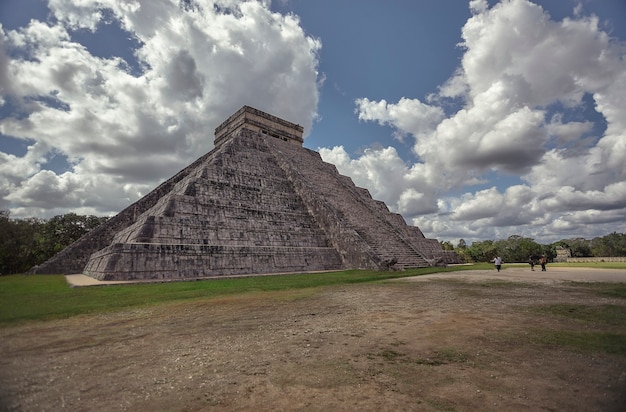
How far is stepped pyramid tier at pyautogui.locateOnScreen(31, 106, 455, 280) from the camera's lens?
13.9m

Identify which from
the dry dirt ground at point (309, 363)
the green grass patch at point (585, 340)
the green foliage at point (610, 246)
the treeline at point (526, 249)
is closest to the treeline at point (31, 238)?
the dry dirt ground at point (309, 363)

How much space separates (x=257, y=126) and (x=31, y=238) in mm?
20266

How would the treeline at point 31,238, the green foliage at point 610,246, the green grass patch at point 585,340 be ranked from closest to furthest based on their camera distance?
1. the green grass patch at point 585,340
2. the treeline at point 31,238
3. the green foliage at point 610,246

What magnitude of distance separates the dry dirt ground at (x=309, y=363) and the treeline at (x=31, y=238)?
21.4 m

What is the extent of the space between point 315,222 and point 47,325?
16601 millimetres

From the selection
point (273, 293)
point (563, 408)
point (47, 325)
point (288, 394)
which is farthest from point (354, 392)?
point (273, 293)

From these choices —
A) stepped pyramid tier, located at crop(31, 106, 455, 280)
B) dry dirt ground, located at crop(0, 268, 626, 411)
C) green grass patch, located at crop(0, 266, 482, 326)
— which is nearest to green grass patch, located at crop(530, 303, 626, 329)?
dry dirt ground, located at crop(0, 268, 626, 411)

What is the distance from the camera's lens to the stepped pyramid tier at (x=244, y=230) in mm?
13922

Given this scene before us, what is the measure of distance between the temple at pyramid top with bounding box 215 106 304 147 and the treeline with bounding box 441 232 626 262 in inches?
1118

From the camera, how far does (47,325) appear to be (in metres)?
5.57

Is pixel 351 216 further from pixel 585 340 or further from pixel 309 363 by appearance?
pixel 309 363

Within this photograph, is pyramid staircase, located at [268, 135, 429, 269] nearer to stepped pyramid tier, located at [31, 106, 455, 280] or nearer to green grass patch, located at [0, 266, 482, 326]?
stepped pyramid tier, located at [31, 106, 455, 280]

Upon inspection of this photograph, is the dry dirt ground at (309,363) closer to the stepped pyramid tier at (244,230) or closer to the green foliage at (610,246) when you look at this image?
the stepped pyramid tier at (244,230)

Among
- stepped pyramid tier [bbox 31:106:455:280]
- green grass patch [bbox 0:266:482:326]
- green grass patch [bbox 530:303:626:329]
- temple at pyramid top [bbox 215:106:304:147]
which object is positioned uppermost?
temple at pyramid top [bbox 215:106:304:147]
